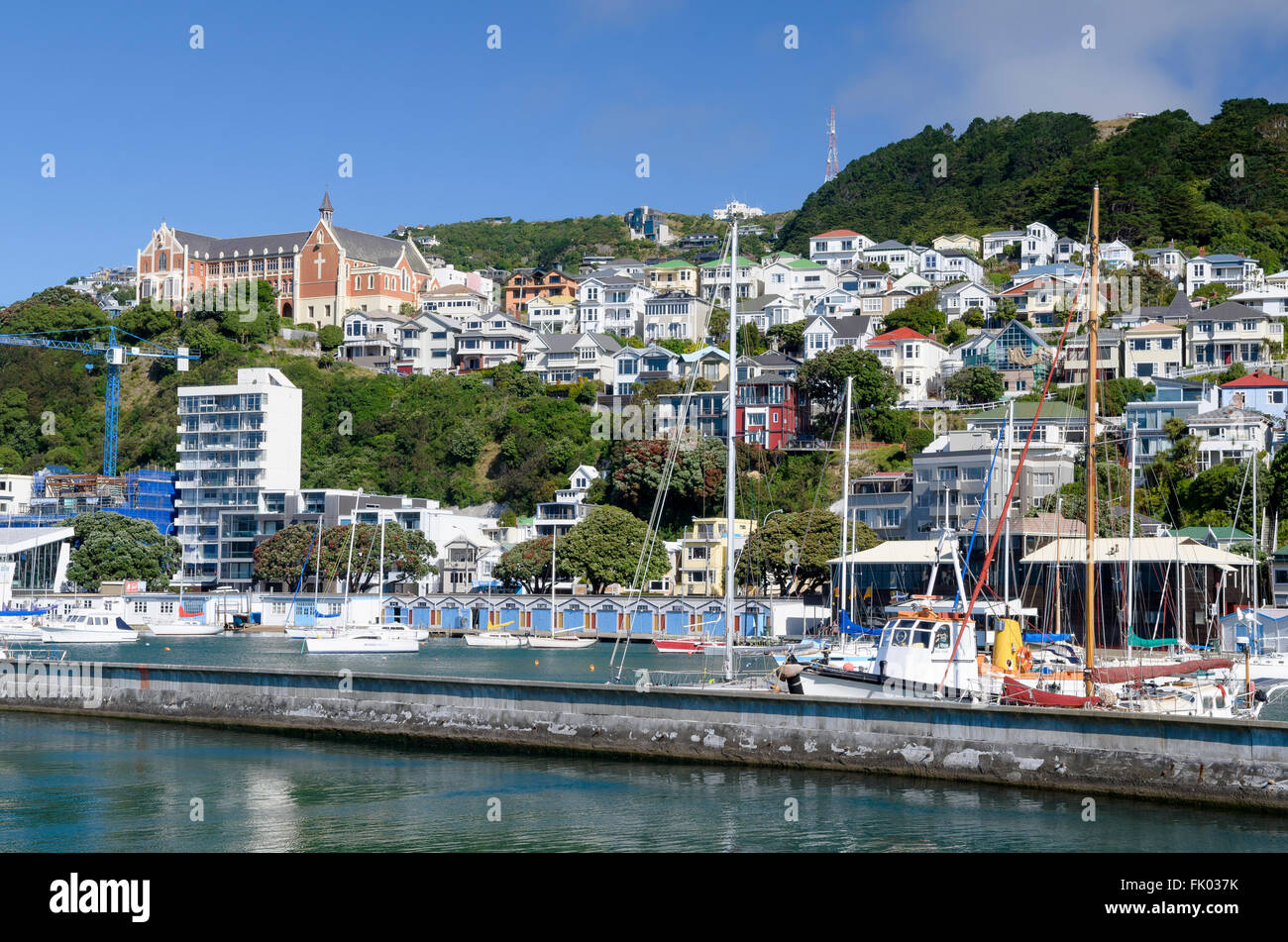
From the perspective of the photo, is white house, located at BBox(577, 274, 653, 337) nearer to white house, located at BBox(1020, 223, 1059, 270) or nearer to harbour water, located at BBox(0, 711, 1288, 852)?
white house, located at BBox(1020, 223, 1059, 270)

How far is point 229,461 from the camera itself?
367 ft

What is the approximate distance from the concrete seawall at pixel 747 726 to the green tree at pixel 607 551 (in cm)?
4959

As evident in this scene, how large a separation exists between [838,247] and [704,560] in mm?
61265

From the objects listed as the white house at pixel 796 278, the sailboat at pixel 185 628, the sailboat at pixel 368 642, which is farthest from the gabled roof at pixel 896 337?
the sailboat at pixel 185 628

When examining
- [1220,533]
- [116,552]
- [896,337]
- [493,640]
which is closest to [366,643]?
[493,640]

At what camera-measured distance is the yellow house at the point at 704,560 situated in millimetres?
85750

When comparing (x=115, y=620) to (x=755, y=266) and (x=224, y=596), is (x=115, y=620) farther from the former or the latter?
(x=755, y=266)

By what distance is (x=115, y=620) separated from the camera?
79.9 metres

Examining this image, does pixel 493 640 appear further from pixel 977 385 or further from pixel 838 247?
pixel 838 247

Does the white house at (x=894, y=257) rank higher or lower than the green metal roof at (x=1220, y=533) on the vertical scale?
higher

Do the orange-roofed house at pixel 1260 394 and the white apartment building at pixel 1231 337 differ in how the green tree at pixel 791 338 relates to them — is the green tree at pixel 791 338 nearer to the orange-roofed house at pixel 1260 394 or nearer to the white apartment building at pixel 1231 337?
the white apartment building at pixel 1231 337

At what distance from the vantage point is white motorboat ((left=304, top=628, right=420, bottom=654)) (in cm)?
6912

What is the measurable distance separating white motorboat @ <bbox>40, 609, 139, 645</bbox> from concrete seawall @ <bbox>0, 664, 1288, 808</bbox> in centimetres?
4226
